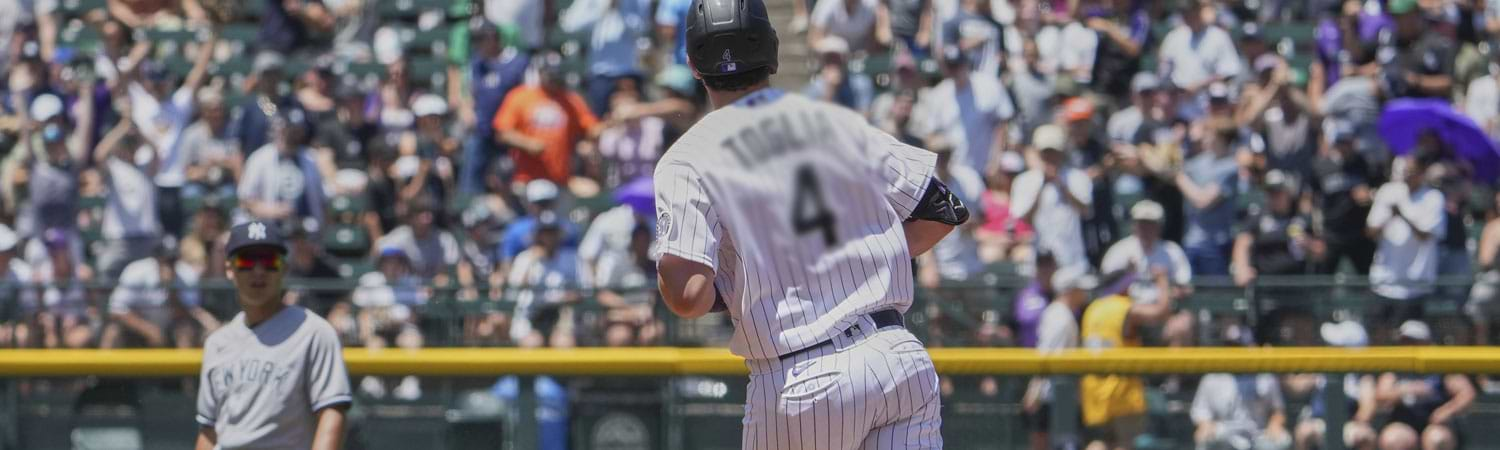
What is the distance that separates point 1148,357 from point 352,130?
19.2ft

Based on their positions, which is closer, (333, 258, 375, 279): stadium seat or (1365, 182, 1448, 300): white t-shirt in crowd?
(1365, 182, 1448, 300): white t-shirt in crowd

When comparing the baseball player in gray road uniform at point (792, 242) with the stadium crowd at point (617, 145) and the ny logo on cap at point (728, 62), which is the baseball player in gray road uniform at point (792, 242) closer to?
the ny logo on cap at point (728, 62)

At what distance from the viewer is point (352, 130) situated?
432 inches

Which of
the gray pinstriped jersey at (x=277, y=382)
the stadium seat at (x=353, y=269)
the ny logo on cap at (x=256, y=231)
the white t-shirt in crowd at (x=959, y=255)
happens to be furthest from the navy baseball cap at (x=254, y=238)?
the white t-shirt in crowd at (x=959, y=255)

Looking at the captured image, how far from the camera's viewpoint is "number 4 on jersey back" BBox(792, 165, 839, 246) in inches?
142

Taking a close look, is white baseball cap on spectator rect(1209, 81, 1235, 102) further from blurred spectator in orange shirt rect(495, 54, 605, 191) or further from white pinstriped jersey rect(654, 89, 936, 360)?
white pinstriped jersey rect(654, 89, 936, 360)

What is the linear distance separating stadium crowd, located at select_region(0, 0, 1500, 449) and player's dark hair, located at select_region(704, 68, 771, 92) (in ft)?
12.1

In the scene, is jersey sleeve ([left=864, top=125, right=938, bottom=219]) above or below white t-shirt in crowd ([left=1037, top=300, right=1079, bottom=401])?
above

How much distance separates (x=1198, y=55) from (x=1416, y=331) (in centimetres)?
438

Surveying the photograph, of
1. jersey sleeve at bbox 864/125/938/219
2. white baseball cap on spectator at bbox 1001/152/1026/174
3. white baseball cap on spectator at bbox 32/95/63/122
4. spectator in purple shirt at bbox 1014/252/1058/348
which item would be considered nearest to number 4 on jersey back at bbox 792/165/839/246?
jersey sleeve at bbox 864/125/938/219

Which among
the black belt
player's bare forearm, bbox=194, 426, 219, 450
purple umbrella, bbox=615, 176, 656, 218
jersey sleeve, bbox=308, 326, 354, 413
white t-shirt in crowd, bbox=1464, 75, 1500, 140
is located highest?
white t-shirt in crowd, bbox=1464, 75, 1500, 140

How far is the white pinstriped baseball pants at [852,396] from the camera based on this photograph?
362 centimetres

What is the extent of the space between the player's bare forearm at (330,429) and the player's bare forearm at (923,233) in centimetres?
198

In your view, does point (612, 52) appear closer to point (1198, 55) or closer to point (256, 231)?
point (1198, 55)
